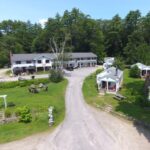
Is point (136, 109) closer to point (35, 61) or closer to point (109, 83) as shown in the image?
point (109, 83)

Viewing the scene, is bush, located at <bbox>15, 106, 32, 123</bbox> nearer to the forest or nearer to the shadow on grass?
the shadow on grass

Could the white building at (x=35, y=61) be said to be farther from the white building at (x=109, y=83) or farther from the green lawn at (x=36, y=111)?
the green lawn at (x=36, y=111)

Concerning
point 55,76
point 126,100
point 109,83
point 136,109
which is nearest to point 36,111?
point 136,109

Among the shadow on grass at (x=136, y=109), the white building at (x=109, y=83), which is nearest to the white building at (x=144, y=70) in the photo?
the white building at (x=109, y=83)

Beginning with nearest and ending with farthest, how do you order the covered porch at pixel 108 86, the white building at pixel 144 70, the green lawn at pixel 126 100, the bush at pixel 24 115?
the bush at pixel 24 115, the green lawn at pixel 126 100, the covered porch at pixel 108 86, the white building at pixel 144 70

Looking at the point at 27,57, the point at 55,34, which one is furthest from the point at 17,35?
the point at 27,57

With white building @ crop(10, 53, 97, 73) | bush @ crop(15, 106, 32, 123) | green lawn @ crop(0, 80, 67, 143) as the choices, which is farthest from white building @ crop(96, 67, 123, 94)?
white building @ crop(10, 53, 97, 73)
